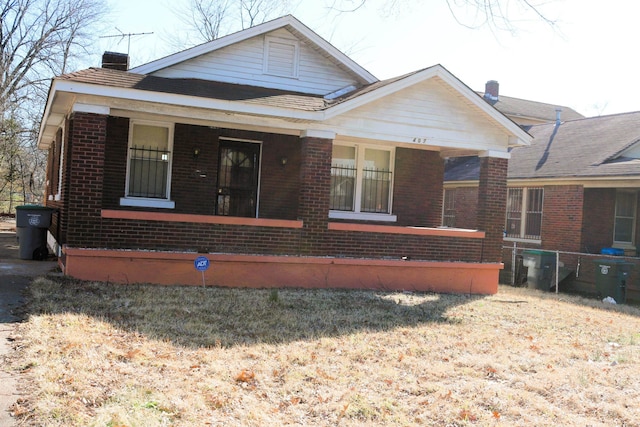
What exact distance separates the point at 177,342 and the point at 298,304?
279 centimetres

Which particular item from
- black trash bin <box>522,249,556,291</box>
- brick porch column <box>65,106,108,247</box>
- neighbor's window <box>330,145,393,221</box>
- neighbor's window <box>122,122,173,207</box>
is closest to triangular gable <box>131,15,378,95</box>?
neighbor's window <box>122,122,173,207</box>

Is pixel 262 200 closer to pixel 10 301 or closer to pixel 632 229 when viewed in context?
pixel 10 301

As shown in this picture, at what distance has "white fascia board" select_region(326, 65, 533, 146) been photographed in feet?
35.0

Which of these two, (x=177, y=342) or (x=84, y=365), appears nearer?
(x=84, y=365)

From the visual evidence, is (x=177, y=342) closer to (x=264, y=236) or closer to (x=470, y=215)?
(x=264, y=236)

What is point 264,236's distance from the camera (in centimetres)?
1055

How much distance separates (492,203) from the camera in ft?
39.0

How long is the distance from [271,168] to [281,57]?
7.96 feet

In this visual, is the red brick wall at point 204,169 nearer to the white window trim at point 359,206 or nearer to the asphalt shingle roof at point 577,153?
the white window trim at point 359,206

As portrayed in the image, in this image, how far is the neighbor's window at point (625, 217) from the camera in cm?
1628

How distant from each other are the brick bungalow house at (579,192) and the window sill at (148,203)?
32.7ft

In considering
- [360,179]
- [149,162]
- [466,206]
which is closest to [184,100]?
[149,162]

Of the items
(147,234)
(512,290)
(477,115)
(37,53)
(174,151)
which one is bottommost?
(512,290)

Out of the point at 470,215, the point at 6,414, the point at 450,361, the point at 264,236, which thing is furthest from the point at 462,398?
the point at 470,215
